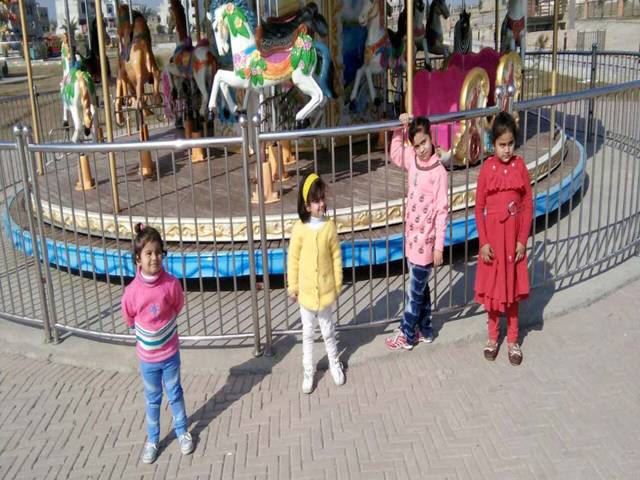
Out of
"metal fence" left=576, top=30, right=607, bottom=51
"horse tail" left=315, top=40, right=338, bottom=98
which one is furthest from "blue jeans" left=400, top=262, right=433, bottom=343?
"metal fence" left=576, top=30, right=607, bottom=51

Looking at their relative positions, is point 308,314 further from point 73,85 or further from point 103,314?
point 73,85

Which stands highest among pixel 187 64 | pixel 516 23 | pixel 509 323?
→ pixel 516 23

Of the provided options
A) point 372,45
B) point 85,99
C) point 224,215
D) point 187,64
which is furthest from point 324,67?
point 85,99

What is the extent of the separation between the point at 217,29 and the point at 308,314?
411 centimetres

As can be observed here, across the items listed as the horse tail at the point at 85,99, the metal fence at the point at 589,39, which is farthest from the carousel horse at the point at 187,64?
the metal fence at the point at 589,39

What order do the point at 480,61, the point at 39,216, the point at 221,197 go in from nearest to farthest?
the point at 39,216, the point at 221,197, the point at 480,61

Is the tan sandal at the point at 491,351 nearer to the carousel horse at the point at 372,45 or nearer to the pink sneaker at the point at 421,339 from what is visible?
the pink sneaker at the point at 421,339

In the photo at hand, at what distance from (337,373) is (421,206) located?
121 cm

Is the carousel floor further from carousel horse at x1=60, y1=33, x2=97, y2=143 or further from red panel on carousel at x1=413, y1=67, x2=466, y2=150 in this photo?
carousel horse at x1=60, y1=33, x2=97, y2=143

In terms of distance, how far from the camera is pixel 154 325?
3.58 meters

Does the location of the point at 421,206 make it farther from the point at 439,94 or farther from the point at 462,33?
the point at 462,33

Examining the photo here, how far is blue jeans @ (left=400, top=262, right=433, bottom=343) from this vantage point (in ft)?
14.6

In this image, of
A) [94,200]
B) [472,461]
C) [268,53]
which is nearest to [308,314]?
[472,461]

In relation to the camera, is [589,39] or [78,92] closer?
[78,92]
